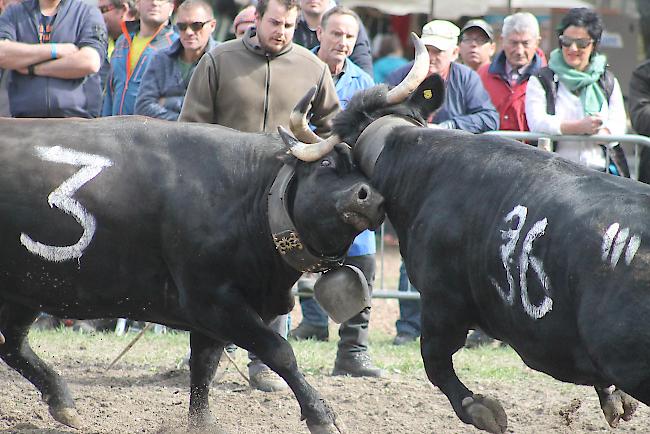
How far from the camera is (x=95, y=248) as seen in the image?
16.2ft

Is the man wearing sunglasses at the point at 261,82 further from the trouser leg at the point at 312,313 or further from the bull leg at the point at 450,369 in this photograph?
the trouser leg at the point at 312,313

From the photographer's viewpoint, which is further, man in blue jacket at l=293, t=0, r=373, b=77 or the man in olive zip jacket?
man in blue jacket at l=293, t=0, r=373, b=77

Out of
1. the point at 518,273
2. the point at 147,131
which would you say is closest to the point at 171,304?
the point at 147,131

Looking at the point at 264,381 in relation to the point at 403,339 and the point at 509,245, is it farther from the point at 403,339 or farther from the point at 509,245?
the point at 509,245

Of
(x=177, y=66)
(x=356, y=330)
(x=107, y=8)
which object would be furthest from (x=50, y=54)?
(x=356, y=330)

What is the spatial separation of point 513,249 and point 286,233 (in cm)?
117

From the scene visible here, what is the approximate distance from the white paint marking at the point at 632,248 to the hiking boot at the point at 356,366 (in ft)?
10.2

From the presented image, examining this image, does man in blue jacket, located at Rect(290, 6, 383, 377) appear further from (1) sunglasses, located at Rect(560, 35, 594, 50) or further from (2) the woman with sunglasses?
(1) sunglasses, located at Rect(560, 35, 594, 50)

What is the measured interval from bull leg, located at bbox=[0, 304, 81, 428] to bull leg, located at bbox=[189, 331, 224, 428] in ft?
1.93

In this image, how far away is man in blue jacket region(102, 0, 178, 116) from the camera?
7.85 meters

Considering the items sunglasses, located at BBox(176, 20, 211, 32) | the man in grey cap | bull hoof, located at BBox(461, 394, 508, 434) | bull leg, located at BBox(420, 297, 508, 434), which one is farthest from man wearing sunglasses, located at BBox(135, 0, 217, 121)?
bull hoof, located at BBox(461, 394, 508, 434)

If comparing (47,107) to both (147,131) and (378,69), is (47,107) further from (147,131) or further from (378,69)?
(378,69)

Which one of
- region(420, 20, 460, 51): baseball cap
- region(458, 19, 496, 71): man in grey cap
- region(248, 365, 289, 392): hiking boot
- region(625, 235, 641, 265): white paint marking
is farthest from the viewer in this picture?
region(458, 19, 496, 71): man in grey cap

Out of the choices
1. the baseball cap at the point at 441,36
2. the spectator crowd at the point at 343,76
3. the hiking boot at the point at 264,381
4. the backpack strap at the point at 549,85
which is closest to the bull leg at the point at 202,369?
the hiking boot at the point at 264,381
